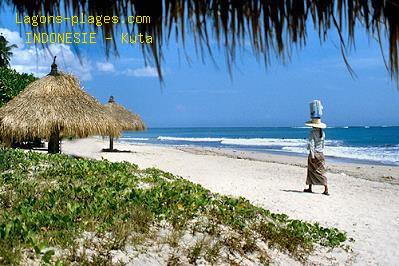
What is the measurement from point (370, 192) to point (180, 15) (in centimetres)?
1140

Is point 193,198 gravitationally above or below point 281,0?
below

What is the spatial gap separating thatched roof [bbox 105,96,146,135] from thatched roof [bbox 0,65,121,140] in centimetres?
754

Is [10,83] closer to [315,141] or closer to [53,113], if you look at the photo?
[53,113]

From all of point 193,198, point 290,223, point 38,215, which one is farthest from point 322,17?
point 290,223

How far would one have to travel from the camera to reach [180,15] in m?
2.02

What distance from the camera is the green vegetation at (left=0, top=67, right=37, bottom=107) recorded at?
18.8 metres

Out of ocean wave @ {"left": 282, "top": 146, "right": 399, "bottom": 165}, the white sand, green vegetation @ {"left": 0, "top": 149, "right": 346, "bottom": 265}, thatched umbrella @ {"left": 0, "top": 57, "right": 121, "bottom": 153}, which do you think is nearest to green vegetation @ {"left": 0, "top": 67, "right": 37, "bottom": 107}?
thatched umbrella @ {"left": 0, "top": 57, "right": 121, "bottom": 153}

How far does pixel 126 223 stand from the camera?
481 centimetres

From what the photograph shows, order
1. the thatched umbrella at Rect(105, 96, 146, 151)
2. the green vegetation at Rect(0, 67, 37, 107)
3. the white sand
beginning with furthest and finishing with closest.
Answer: the thatched umbrella at Rect(105, 96, 146, 151)
the green vegetation at Rect(0, 67, 37, 107)
the white sand

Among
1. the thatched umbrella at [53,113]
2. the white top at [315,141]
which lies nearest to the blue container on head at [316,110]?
the white top at [315,141]

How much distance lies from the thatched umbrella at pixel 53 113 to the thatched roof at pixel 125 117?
7.49m

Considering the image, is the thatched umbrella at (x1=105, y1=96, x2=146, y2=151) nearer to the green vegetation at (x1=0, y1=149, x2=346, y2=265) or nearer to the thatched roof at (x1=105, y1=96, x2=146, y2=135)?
the thatched roof at (x1=105, y1=96, x2=146, y2=135)

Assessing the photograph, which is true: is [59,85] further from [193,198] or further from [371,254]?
[371,254]

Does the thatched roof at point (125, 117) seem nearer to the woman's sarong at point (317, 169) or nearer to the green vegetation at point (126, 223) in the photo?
the woman's sarong at point (317, 169)
